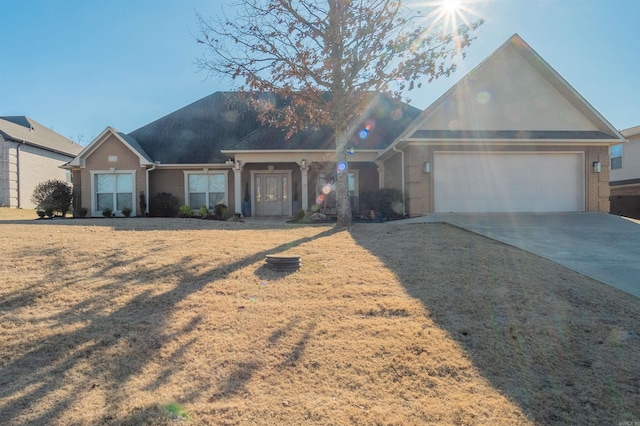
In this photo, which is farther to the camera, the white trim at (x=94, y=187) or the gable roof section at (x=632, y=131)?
the gable roof section at (x=632, y=131)

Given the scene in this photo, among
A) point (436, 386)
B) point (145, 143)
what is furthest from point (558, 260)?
point (145, 143)

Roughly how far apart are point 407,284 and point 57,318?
171 inches

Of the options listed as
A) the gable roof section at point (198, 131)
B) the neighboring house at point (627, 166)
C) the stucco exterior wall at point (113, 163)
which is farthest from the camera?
the neighboring house at point (627, 166)

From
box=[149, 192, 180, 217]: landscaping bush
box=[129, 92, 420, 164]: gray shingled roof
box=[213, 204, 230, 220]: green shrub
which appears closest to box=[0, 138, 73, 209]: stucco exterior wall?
box=[129, 92, 420, 164]: gray shingled roof

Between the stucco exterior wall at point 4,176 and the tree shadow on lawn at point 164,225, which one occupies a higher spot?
the stucco exterior wall at point 4,176

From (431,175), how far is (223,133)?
1131 cm

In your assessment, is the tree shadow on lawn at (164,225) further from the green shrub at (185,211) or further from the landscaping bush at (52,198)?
the landscaping bush at (52,198)

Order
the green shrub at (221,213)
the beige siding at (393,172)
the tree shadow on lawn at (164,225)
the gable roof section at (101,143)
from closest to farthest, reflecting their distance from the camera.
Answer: the tree shadow on lawn at (164,225) < the beige siding at (393,172) < the green shrub at (221,213) < the gable roof section at (101,143)

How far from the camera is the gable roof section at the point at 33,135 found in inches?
936

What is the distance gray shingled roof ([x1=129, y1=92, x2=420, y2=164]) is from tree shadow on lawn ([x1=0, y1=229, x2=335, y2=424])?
12.2 meters

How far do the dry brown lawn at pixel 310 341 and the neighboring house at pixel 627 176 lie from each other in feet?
57.7

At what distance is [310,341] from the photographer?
3846mm

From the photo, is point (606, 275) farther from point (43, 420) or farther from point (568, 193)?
point (568, 193)

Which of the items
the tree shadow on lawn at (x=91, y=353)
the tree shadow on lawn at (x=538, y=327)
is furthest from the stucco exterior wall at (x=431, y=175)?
the tree shadow on lawn at (x=91, y=353)
